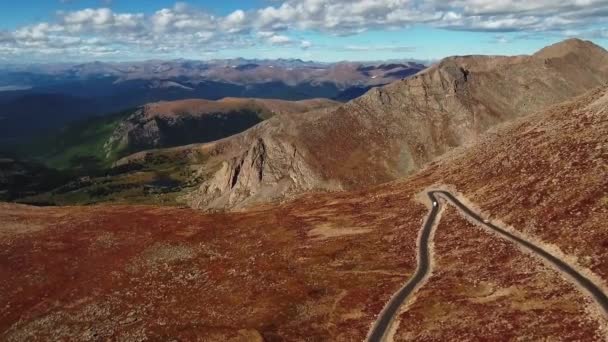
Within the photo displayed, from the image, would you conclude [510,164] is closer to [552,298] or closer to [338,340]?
[552,298]

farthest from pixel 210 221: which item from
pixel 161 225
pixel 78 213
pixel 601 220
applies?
pixel 601 220

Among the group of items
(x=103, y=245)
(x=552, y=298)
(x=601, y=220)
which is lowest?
(x=103, y=245)

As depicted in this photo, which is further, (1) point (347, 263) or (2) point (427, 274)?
(1) point (347, 263)

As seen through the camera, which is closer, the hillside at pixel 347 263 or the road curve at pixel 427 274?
the road curve at pixel 427 274

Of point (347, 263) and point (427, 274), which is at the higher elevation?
point (427, 274)
